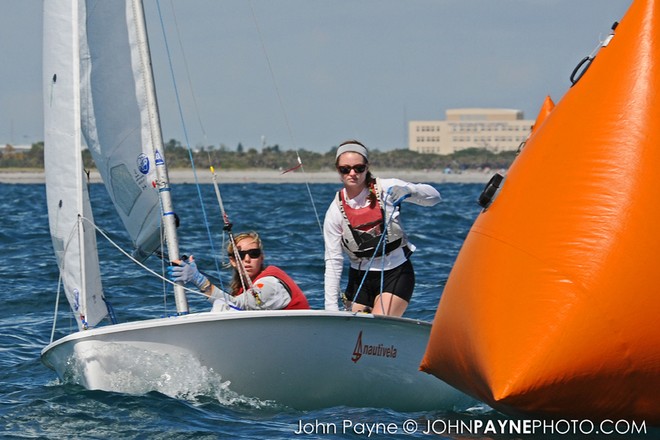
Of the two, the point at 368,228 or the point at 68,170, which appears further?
the point at 68,170

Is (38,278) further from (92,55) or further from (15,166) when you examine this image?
(15,166)

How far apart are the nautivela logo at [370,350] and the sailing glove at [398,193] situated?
815mm

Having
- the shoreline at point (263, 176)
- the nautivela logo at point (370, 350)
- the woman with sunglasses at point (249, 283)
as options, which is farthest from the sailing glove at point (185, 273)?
the shoreline at point (263, 176)

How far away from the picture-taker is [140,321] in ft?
21.3

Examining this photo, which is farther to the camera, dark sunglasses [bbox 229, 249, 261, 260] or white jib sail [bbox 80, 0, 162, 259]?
white jib sail [bbox 80, 0, 162, 259]

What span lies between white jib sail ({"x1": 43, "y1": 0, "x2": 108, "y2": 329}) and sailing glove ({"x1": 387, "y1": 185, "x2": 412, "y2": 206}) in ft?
6.14

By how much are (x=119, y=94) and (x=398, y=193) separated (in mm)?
1931

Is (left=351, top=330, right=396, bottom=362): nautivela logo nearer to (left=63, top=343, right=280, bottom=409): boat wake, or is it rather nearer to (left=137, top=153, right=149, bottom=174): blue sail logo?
(left=63, top=343, right=280, bottom=409): boat wake

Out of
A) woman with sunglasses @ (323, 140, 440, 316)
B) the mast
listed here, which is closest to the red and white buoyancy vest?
woman with sunglasses @ (323, 140, 440, 316)

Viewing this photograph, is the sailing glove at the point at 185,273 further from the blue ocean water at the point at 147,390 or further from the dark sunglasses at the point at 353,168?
the dark sunglasses at the point at 353,168

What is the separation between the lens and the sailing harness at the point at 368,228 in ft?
22.5

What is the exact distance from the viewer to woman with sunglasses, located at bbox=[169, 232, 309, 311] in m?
6.64

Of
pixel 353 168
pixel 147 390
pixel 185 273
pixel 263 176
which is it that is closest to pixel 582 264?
pixel 353 168

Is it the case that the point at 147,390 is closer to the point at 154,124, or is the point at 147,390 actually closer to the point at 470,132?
the point at 154,124
